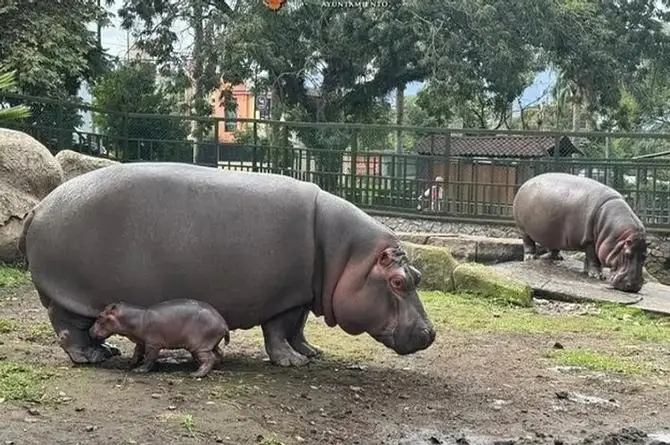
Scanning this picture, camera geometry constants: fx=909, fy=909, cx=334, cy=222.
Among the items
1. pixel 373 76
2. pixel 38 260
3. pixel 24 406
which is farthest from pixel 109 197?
pixel 373 76

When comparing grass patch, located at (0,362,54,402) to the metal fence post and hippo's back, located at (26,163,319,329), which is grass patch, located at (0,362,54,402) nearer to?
hippo's back, located at (26,163,319,329)

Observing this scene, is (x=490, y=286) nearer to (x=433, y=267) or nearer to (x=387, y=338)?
(x=433, y=267)

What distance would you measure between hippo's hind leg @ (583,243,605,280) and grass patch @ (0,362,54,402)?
9.12 meters

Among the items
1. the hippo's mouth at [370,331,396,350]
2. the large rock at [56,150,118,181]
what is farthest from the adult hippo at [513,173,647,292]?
the hippo's mouth at [370,331,396,350]

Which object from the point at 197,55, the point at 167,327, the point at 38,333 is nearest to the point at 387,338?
the point at 167,327

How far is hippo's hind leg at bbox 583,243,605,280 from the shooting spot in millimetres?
12719

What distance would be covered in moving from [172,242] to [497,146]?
15.5 metres

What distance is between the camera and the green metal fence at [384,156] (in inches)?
661

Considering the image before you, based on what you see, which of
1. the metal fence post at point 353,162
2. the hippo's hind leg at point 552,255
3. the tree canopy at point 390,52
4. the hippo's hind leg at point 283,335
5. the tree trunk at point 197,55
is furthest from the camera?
the tree trunk at point 197,55

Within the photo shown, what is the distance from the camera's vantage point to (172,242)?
5508 mm

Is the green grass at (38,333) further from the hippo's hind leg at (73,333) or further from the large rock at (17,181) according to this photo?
the large rock at (17,181)

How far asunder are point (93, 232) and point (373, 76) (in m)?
22.7

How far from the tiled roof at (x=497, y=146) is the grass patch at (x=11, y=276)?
10.0 m

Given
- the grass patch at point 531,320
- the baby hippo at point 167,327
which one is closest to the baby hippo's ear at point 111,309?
the baby hippo at point 167,327
